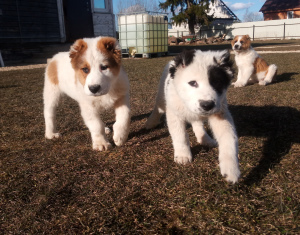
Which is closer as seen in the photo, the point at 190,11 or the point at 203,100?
the point at 203,100

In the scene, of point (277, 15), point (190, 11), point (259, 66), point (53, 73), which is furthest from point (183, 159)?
point (277, 15)

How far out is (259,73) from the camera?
Answer: 7508mm

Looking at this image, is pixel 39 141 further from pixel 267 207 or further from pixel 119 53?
pixel 267 207

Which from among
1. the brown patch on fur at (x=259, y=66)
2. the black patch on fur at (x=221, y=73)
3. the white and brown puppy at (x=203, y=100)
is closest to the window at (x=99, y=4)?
the brown patch on fur at (x=259, y=66)

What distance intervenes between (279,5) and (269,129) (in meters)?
55.9

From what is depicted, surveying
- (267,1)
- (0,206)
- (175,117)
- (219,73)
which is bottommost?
(0,206)

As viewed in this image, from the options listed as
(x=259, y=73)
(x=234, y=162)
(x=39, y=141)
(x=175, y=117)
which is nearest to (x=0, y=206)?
(x=39, y=141)

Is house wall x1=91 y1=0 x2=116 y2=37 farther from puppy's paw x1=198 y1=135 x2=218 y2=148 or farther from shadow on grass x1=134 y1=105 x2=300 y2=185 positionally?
puppy's paw x1=198 y1=135 x2=218 y2=148

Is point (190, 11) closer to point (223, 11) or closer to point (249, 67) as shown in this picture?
point (223, 11)

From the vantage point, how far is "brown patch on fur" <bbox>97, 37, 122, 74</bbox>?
3.03m

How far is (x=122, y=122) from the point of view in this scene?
10.5 feet

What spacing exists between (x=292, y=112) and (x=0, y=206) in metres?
4.15

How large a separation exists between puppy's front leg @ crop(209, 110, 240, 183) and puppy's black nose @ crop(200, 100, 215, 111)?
1.22 ft

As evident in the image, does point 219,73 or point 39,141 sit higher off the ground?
point 219,73
